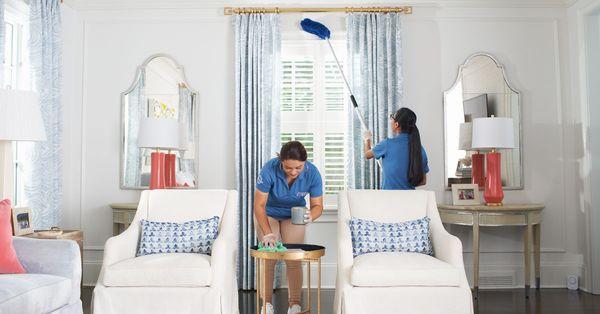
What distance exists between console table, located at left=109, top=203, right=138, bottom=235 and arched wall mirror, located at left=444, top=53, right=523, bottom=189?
277cm

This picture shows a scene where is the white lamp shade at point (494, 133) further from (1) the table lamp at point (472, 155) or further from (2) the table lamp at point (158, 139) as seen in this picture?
(2) the table lamp at point (158, 139)

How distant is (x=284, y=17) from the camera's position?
17.2 feet

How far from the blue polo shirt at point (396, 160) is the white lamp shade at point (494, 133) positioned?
683 mm

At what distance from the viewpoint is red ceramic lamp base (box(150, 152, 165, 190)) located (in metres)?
4.81

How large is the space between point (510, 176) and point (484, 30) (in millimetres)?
1362

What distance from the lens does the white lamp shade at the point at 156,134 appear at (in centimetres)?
470

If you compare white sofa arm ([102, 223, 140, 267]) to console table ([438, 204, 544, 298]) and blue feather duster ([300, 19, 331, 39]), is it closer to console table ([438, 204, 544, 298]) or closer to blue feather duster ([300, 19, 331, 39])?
blue feather duster ([300, 19, 331, 39])

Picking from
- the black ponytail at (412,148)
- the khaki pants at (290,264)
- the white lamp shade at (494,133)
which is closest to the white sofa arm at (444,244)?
the black ponytail at (412,148)

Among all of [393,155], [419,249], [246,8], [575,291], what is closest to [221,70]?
[246,8]

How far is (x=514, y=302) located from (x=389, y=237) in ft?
4.97

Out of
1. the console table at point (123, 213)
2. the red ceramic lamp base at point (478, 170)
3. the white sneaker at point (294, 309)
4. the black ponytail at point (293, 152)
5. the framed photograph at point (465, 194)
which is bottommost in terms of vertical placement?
the white sneaker at point (294, 309)

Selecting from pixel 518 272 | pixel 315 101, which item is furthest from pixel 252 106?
pixel 518 272

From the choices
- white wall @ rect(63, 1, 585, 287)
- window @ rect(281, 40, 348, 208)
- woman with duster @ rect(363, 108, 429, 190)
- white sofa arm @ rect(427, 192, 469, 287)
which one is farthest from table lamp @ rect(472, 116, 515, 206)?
window @ rect(281, 40, 348, 208)

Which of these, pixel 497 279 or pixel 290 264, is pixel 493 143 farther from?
pixel 290 264
